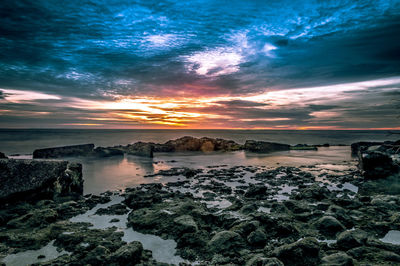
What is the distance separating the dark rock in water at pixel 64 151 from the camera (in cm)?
1925

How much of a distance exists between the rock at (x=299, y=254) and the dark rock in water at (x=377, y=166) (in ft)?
30.1

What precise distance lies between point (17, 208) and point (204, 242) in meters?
6.09

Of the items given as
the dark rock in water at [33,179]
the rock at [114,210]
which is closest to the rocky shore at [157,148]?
the dark rock in water at [33,179]

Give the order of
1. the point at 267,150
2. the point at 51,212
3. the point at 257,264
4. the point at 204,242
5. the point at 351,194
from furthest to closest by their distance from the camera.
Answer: the point at 267,150 → the point at 351,194 → the point at 51,212 → the point at 204,242 → the point at 257,264

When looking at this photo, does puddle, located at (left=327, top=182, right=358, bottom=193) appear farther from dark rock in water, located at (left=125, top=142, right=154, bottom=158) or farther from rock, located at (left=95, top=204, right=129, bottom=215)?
dark rock in water, located at (left=125, top=142, right=154, bottom=158)

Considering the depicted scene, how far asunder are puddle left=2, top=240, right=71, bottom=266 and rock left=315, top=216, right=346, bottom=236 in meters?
5.85

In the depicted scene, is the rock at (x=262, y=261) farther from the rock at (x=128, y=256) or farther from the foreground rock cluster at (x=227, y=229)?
the rock at (x=128, y=256)

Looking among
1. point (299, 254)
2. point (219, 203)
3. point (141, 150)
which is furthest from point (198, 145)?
point (299, 254)

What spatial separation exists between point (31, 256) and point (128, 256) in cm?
217

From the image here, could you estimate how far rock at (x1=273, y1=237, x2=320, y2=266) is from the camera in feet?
14.0

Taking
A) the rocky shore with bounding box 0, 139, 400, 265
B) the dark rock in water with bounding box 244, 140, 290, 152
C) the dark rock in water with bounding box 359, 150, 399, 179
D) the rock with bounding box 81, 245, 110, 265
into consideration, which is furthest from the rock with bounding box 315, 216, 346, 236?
the dark rock in water with bounding box 244, 140, 290, 152

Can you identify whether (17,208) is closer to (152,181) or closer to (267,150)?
(152,181)

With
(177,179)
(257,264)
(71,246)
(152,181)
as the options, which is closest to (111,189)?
(152,181)

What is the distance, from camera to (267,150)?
27.9 m
